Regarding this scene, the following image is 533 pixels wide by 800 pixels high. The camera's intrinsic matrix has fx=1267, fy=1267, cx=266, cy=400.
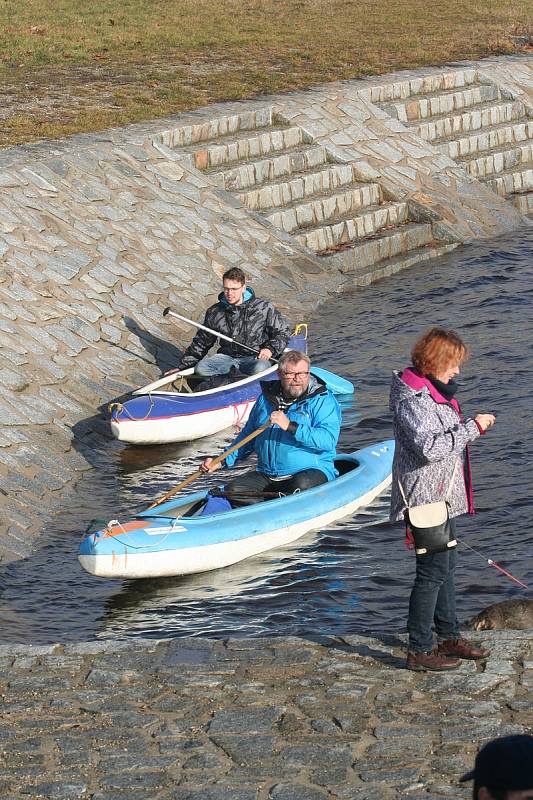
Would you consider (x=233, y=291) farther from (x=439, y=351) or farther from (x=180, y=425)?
(x=439, y=351)

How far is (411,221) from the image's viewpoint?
63.3ft

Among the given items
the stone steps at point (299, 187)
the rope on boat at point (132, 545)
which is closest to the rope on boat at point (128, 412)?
the rope on boat at point (132, 545)

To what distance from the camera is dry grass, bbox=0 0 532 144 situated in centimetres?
1977

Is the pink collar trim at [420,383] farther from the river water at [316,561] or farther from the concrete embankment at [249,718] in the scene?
the river water at [316,561]

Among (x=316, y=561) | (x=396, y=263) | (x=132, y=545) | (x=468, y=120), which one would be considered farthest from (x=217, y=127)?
(x=132, y=545)

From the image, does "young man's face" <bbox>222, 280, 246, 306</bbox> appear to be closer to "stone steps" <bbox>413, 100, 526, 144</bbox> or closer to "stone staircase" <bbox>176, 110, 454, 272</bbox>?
"stone staircase" <bbox>176, 110, 454, 272</bbox>

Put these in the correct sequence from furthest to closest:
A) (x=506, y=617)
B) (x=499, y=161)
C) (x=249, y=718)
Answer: (x=499, y=161), (x=506, y=617), (x=249, y=718)

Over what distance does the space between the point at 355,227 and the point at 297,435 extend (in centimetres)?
931

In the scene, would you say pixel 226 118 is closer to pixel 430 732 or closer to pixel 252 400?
pixel 252 400

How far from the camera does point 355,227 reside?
18297 mm

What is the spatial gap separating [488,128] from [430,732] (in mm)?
17779

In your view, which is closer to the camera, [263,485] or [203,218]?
[263,485]

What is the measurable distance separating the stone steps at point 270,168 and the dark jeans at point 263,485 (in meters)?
8.50

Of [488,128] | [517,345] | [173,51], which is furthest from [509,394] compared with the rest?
[173,51]
